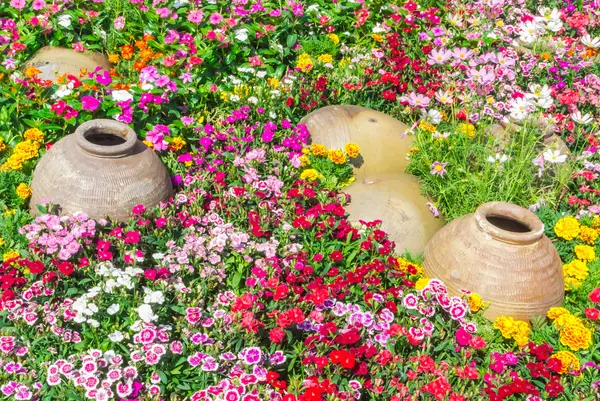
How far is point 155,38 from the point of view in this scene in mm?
5695

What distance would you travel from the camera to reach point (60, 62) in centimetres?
527

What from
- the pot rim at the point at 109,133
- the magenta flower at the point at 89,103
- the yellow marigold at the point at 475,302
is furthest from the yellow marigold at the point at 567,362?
the magenta flower at the point at 89,103

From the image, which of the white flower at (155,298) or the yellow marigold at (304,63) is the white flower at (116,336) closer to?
the white flower at (155,298)

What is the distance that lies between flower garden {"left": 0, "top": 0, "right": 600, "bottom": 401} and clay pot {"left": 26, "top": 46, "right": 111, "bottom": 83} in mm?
121

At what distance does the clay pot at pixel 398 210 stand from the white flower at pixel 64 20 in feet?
9.25

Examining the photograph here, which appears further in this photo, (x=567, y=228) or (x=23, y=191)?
(x=567, y=228)

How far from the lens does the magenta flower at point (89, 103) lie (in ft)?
14.8

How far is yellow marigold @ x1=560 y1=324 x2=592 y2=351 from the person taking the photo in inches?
136

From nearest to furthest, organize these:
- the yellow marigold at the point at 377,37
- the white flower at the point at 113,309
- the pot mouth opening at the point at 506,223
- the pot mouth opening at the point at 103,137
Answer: the white flower at the point at 113,309 < the pot mouth opening at the point at 506,223 < the pot mouth opening at the point at 103,137 < the yellow marigold at the point at 377,37

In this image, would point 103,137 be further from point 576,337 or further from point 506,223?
point 576,337

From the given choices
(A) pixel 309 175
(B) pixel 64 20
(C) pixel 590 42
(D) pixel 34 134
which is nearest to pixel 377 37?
(C) pixel 590 42

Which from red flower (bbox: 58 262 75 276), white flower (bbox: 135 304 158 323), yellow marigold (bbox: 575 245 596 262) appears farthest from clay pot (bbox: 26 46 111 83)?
yellow marigold (bbox: 575 245 596 262)

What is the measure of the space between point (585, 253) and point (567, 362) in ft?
3.63

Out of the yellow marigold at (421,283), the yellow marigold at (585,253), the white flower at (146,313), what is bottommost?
the yellow marigold at (585,253)
